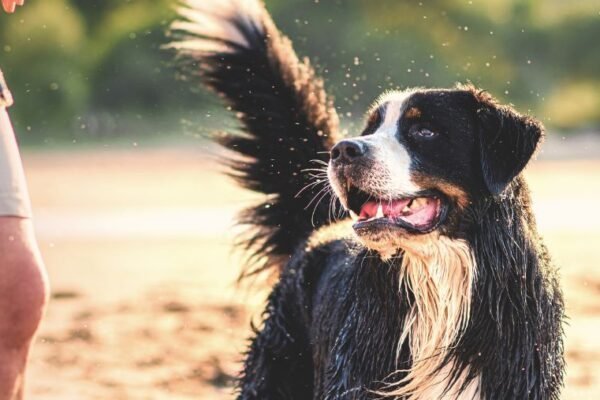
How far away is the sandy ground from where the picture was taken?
677cm

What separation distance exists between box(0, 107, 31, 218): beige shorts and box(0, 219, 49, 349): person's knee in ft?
0.20

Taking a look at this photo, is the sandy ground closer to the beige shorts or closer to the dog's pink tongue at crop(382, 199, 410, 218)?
the dog's pink tongue at crop(382, 199, 410, 218)

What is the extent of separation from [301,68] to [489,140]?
1.92 m

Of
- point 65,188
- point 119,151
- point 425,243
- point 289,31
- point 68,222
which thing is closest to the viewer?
point 425,243

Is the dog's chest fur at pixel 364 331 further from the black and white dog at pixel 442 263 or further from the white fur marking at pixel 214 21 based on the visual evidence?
the white fur marking at pixel 214 21

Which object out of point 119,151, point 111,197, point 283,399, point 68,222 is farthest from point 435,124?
point 119,151

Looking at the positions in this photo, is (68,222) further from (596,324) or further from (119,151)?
(119,151)

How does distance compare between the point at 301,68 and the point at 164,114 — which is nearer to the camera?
the point at 301,68

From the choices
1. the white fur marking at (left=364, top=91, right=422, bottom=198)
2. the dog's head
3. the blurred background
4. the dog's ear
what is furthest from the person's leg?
the blurred background

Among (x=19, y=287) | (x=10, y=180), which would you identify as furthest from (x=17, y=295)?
(x=10, y=180)

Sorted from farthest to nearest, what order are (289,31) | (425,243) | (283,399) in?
(289,31) → (283,399) → (425,243)

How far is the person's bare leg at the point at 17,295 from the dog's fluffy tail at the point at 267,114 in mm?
1636

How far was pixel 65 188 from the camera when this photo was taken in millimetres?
18281

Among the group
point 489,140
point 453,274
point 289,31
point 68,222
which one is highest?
point 289,31
